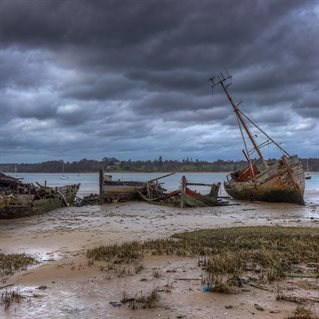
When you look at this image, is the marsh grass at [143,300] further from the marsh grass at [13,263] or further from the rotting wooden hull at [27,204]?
the rotting wooden hull at [27,204]

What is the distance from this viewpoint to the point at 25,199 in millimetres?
23969

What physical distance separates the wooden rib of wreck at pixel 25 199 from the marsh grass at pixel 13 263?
12639mm

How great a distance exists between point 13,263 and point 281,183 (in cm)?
2612

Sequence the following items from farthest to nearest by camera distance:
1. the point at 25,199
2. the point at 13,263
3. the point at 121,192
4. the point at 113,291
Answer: the point at 121,192, the point at 25,199, the point at 13,263, the point at 113,291

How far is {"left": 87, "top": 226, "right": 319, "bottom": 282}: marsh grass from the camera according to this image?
27.6 feet

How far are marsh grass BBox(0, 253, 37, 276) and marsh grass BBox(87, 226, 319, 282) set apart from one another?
1504 millimetres

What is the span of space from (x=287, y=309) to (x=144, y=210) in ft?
73.2

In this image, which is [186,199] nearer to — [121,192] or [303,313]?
[121,192]

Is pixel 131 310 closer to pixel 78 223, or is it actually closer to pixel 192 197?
pixel 78 223

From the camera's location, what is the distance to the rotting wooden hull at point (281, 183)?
32062mm

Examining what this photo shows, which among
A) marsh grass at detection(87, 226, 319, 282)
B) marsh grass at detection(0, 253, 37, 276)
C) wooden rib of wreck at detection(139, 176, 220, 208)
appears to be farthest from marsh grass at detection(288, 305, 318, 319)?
wooden rib of wreck at detection(139, 176, 220, 208)

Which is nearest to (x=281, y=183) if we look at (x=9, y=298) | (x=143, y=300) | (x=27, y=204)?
(x=27, y=204)

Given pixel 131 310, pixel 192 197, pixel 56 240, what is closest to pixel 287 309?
pixel 131 310

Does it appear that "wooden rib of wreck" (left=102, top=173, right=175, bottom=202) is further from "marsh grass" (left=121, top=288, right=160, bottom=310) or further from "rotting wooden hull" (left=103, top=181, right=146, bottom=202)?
"marsh grass" (left=121, top=288, right=160, bottom=310)
